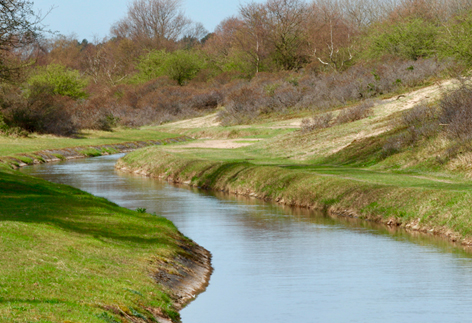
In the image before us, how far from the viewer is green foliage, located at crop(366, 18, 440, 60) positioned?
7673 centimetres

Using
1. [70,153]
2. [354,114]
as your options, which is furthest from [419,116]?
[70,153]

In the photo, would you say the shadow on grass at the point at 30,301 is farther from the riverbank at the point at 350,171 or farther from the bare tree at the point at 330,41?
the bare tree at the point at 330,41

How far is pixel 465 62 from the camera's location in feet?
172

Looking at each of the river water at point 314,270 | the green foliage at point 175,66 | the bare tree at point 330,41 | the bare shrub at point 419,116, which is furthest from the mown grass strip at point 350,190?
the green foliage at point 175,66

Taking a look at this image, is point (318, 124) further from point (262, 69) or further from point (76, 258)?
point (262, 69)

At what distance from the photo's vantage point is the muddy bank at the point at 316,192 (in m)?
24.0

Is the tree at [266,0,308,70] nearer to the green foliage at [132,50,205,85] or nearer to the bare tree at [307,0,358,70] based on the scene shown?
the bare tree at [307,0,358,70]

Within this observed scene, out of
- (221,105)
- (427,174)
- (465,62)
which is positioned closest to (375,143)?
(427,174)

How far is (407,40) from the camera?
78.2 meters

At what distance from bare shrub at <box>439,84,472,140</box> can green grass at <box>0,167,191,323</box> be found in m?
17.7

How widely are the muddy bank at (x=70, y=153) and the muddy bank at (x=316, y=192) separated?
10.8m

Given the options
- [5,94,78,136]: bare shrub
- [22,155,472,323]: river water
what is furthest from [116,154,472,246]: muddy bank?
[5,94,78,136]: bare shrub

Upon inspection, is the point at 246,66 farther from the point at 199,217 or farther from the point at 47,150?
the point at 199,217

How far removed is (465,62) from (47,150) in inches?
1399
